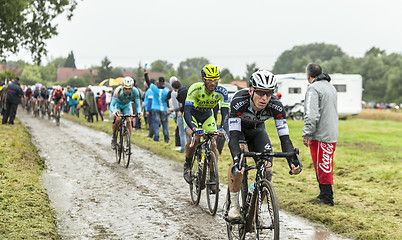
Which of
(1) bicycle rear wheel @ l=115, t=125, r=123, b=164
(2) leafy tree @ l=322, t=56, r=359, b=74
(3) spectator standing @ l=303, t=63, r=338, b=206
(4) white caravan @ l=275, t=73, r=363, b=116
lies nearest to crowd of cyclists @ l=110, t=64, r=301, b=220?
(3) spectator standing @ l=303, t=63, r=338, b=206

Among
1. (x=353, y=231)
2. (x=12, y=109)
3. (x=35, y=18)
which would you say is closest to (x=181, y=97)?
(x=353, y=231)

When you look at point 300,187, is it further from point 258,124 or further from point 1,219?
point 1,219

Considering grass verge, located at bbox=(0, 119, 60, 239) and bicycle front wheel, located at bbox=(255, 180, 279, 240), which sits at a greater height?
bicycle front wheel, located at bbox=(255, 180, 279, 240)

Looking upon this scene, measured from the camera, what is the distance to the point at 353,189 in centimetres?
938

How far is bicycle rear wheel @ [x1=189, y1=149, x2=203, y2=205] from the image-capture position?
25.4 ft

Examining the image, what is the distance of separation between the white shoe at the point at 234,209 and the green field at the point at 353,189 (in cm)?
182

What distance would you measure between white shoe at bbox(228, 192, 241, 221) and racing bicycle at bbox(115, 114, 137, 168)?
630cm

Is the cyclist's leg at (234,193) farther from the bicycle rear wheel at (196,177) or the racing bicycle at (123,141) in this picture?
the racing bicycle at (123,141)

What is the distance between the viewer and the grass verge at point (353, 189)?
658 cm

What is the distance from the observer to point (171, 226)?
21.2 ft

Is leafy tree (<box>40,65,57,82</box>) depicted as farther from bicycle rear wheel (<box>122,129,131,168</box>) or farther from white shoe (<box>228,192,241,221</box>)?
white shoe (<box>228,192,241,221</box>)

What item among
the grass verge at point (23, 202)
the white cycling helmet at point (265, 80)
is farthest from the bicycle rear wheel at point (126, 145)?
the white cycling helmet at point (265, 80)

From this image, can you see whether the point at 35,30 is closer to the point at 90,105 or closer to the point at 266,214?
the point at 90,105

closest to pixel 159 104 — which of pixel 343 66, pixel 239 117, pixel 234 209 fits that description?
pixel 239 117
